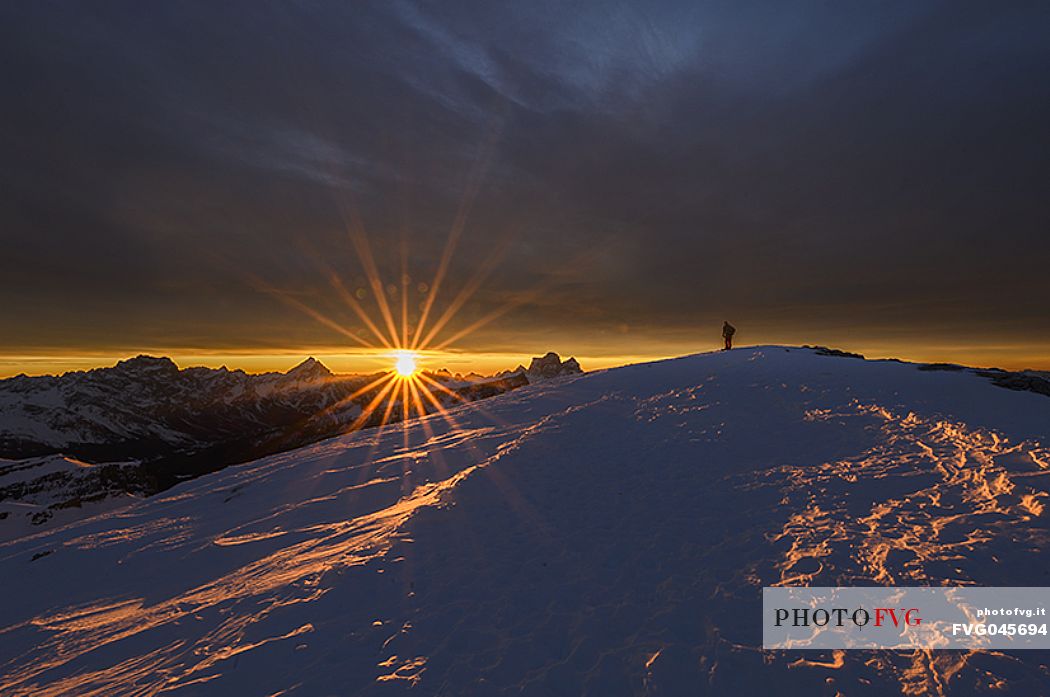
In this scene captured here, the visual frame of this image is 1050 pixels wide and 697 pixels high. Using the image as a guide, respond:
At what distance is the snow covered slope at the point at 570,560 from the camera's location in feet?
24.3

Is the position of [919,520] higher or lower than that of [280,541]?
higher

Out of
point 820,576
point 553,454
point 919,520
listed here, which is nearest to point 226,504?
point 553,454

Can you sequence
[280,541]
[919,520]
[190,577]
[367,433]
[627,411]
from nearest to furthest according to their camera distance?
[919,520], [190,577], [280,541], [627,411], [367,433]

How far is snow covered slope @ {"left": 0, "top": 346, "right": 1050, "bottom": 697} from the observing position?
7414 mm

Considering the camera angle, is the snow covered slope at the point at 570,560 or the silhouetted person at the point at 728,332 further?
the silhouetted person at the point at 728,332

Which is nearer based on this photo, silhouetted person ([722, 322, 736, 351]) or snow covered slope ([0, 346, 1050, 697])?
snow covered slope ([0, 346, 1050, 697])

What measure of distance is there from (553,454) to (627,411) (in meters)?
7.00

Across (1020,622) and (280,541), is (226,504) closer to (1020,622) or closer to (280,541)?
(280,541)

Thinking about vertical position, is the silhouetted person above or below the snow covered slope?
above

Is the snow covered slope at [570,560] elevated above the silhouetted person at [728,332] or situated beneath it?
situated beneath

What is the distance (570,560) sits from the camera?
10.7 meters

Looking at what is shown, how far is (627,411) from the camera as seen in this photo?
2391cm

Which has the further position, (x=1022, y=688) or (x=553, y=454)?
(x=553, y=454)

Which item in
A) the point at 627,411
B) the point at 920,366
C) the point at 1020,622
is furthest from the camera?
the point at 920,366
